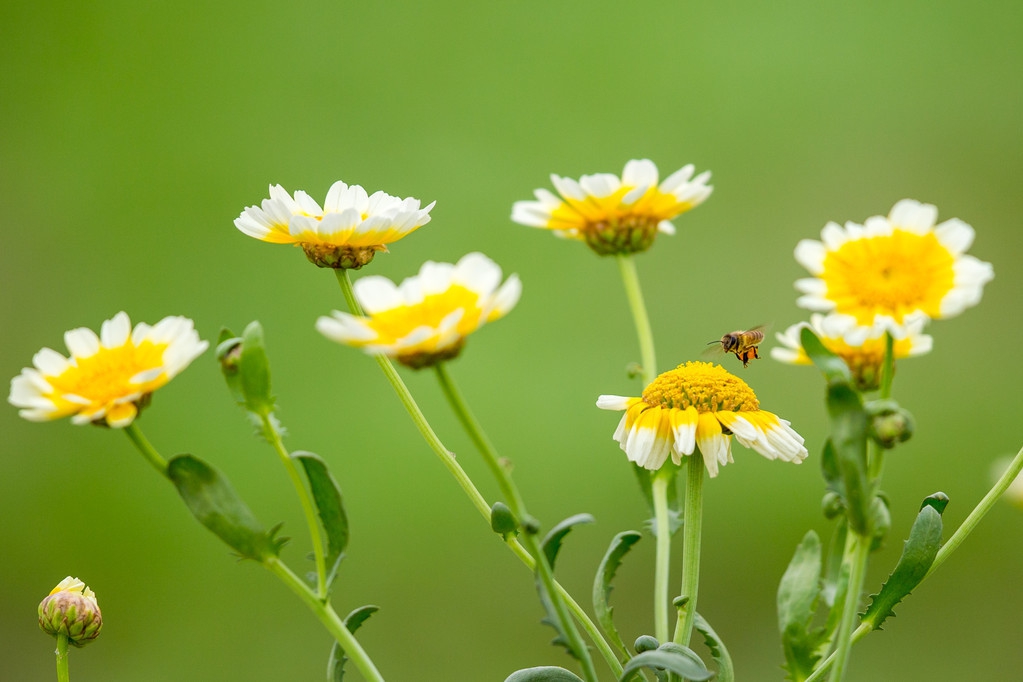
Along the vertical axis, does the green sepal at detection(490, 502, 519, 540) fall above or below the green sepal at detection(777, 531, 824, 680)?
above

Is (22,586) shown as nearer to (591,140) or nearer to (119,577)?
(119,577)

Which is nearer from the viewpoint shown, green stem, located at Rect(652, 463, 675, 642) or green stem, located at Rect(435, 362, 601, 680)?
green stem, located at Rect(435, 362, 601, 680)

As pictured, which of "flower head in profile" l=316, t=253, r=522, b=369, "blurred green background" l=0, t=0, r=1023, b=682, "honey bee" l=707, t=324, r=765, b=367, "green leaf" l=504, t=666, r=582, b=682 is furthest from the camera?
"blurred green background" l=0, t=0, r=1023, b=682

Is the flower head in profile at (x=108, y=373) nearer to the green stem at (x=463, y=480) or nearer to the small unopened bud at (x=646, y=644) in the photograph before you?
the green stem at (x=463, y=480)

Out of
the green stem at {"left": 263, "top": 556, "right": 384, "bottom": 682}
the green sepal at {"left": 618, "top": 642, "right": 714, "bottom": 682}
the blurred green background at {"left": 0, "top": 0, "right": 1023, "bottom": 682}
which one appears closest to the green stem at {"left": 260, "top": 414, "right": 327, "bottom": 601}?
the green stem at {"left": 263, "top": 556, "right": 384, "bottom": 682}

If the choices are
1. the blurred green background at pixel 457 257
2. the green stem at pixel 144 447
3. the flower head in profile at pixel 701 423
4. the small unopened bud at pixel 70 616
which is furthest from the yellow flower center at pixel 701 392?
the blurred green background at pixel 457 257

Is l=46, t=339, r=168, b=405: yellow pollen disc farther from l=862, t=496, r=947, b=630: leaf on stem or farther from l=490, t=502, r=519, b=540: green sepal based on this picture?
l=862, t=496, r=947, b=630: leaf on stem
